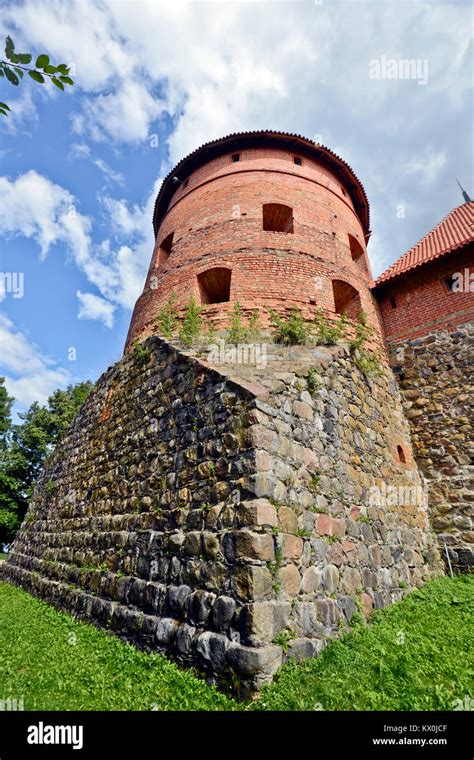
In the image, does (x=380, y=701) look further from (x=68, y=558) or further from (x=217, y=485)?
(x=68, y=558)

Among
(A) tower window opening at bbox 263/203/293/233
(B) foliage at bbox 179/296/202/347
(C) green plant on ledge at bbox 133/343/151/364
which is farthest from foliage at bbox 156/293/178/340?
(A) tower window opening at bbox 263/203/293/233

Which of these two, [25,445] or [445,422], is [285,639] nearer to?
[445,422]

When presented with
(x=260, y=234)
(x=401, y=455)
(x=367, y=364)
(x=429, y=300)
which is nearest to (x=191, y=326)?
(x=260, y=234)

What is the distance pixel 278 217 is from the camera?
Result: 9953 millimetres

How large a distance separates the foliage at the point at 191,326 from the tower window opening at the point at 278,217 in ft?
12.0

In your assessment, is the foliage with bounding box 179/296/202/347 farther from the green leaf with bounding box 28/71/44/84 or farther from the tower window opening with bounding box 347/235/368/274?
the tower window opening with bounding box 347/235/368/274

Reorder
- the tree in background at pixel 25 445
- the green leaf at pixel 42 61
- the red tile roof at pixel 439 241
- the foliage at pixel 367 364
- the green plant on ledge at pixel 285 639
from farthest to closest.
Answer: the tree in background at pixel 25 445 → the red tile roof at pixel 439 241 → the foliage at pixel 367 364 → the green plant on ledge at pixel 285 639 → the green leaf at pixel 42 61

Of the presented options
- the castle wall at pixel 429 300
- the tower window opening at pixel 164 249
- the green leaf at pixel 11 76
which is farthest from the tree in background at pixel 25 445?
the green leaf at pixel 11 76

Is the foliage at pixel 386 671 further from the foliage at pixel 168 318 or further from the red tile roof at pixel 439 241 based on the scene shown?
the red tile roof at pixel 439 241

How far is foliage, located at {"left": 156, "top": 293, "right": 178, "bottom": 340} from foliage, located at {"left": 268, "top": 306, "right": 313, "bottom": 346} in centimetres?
208

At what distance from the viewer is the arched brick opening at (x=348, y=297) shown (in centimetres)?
900

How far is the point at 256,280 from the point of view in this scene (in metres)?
7.77

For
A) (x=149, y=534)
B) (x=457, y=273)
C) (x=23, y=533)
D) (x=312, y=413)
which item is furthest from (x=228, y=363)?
(x=23, y=533)

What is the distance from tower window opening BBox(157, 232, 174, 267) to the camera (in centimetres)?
1068
